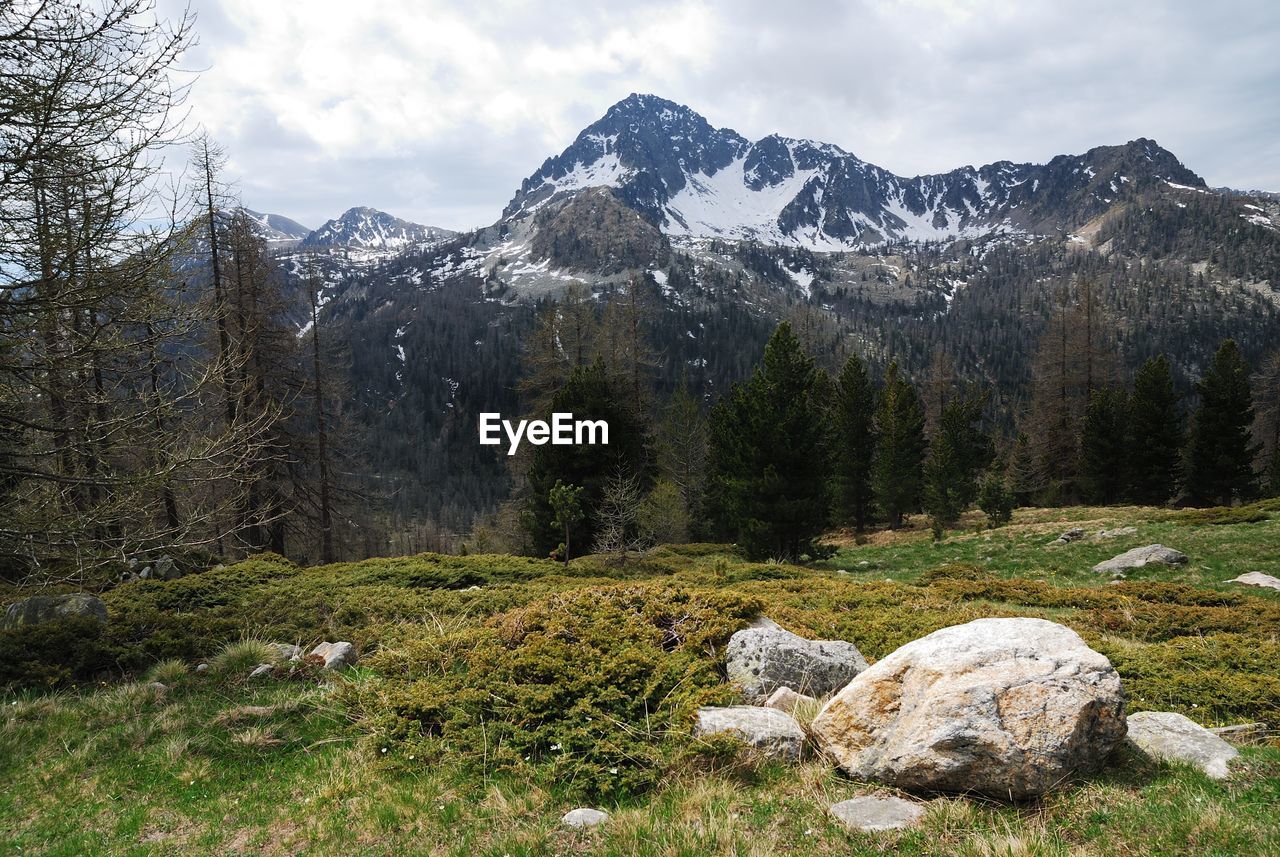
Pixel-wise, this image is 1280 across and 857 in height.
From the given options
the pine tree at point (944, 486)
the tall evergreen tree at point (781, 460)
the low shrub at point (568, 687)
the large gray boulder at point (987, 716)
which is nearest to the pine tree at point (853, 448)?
the pine tree at point (944, 486)

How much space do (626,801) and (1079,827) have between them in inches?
116

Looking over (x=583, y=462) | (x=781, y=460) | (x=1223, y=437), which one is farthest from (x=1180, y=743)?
(x=1223, y=437)

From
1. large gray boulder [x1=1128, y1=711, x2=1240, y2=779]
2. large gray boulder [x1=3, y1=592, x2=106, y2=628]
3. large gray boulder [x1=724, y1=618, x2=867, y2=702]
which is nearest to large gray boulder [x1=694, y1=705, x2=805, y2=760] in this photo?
large gray boulder [x1=724, y1=618, x2=867, y2=702]

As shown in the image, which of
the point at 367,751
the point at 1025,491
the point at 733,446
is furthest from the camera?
the point at 1025,491

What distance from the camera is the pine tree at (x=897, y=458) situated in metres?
37.2

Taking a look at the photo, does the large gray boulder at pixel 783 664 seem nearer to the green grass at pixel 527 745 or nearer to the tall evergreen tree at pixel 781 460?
the green grass at pixel 527 745

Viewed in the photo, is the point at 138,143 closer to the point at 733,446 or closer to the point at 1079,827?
the point at 1079,827

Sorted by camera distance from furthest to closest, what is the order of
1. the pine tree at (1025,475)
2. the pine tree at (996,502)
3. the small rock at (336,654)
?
the pine tree at (1025,475), the pine tree at (996,502), the small rock at (336,654)

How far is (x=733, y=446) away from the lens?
24922 millimetres

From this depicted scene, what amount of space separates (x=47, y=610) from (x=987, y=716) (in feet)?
41.2

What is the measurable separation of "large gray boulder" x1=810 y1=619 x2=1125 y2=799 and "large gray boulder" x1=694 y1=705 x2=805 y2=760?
0.28m

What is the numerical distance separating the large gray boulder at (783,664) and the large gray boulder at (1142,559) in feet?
47.2

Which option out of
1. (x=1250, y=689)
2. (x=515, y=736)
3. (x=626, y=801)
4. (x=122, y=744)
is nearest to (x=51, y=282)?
(x=122, y=744)

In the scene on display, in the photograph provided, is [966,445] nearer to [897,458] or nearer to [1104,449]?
[897,458]
